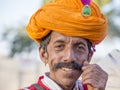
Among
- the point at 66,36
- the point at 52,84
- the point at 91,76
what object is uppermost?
the point at 66,36

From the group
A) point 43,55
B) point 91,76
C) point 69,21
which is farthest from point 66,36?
point 91,76

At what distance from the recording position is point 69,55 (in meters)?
2.94

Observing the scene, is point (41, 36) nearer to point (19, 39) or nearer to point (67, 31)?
point (67, 31)

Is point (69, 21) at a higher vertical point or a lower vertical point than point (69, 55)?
higher

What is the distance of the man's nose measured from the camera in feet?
9.65

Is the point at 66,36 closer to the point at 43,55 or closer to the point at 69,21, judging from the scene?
the point at 69,21

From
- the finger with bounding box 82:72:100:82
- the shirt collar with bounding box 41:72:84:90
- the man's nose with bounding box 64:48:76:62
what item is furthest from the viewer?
the shirt collar with bounding box 41:72:84:90

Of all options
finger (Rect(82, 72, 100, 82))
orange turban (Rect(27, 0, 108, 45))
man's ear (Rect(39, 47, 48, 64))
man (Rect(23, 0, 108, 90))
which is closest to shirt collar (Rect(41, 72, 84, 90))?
man (Rect(23, 0, 108, 90))

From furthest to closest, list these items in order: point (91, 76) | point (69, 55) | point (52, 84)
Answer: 1. point (52, 84)
2. point (69, 55)
3. point (91, 76)

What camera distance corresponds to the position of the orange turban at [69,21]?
3.01m

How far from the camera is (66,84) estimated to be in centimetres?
299

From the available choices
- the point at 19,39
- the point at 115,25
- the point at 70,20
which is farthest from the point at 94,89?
the point at 19,39

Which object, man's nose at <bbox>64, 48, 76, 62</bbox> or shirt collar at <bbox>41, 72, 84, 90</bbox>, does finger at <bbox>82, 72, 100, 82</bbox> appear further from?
shirt collar at <bbox>41, 72, 84, 90</bbox>

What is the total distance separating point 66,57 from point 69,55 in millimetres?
25
